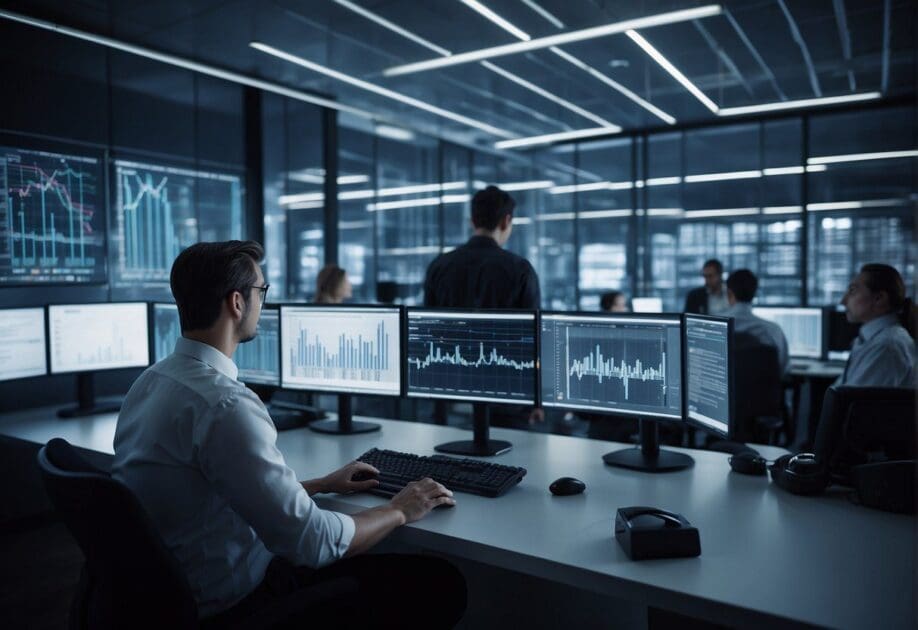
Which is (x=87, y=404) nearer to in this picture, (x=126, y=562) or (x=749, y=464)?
(x=126, y=562)

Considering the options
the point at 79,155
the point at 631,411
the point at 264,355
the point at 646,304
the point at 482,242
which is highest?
the point at 79,155

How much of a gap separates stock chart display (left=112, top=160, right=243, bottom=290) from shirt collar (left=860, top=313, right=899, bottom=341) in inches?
178

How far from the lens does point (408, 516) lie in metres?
1.63

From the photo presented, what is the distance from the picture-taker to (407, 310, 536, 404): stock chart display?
2.36 m

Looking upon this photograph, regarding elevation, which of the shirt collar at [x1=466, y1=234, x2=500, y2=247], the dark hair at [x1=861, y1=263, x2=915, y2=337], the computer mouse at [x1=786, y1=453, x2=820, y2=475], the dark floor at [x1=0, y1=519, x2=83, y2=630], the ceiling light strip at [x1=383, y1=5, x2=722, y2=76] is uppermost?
the ceiling light strip at [x1=383, y1=5, x2=722, y2=76]

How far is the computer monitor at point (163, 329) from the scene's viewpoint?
3.43m

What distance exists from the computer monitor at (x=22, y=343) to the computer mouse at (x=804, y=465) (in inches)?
127

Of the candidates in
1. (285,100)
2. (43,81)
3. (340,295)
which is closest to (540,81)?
(285,100)

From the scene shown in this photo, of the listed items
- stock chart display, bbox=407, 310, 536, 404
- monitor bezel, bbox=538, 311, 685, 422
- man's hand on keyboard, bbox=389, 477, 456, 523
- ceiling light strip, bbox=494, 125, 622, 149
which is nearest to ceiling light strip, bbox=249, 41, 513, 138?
ceiling light strip, bbox=494, 125, 622, 149

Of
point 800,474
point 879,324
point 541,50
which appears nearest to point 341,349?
point 800,474

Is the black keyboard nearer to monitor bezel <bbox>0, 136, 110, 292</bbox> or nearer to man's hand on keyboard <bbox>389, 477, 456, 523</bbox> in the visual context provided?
man's hand on keyboard <bbox>389, 477, 456, 523</bbox>

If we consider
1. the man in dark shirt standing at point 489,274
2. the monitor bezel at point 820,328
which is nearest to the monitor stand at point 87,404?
the man in dark shirt standing at point 489,274

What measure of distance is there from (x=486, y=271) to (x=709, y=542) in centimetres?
179

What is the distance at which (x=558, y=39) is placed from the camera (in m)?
4.72
